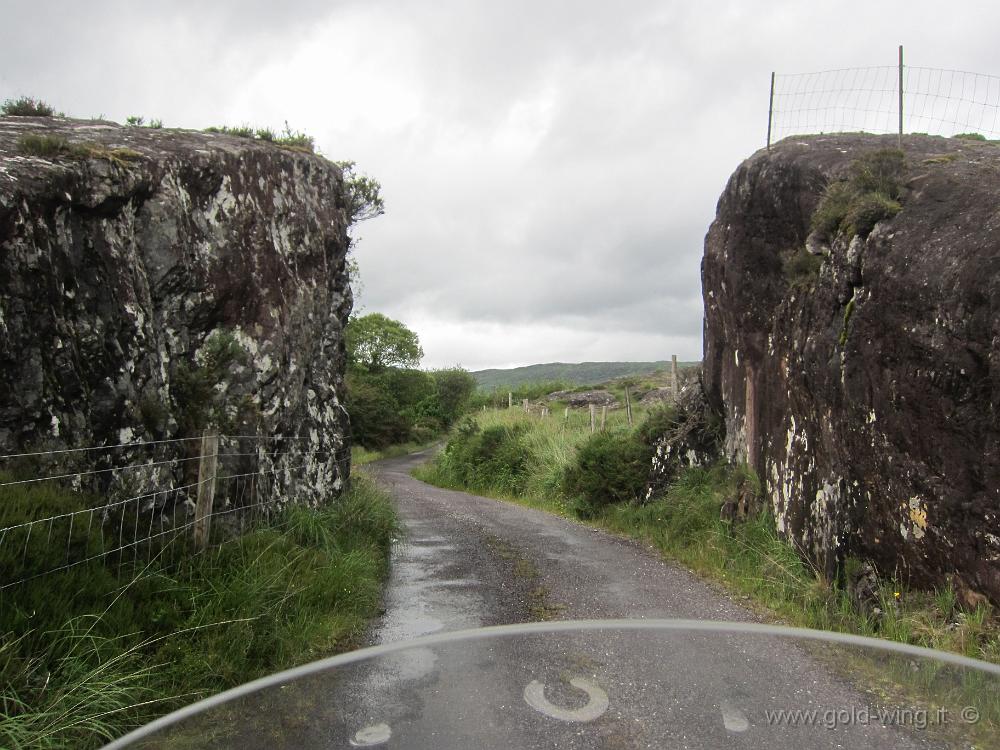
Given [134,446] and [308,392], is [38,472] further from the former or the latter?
[308,392]

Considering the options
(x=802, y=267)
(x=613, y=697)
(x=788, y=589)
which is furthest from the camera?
(x=802, y=267)

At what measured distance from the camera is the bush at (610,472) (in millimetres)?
13250

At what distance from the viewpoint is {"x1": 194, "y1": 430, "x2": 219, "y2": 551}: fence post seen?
568cm

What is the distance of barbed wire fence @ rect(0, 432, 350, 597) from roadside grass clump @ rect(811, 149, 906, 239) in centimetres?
607

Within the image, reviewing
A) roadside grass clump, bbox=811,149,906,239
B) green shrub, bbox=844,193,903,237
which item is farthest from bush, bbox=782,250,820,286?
green shrub, bbox=844,193,903,237

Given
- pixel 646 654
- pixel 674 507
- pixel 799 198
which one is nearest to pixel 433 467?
pixel 674 507

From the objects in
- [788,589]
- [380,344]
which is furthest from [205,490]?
[380,344]

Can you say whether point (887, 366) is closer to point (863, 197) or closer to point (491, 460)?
point (863, 197)

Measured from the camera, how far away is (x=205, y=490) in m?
5.78

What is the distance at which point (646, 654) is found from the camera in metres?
1.86

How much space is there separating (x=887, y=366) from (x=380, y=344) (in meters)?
54.3

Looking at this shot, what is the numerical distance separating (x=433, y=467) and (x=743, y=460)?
1851cm

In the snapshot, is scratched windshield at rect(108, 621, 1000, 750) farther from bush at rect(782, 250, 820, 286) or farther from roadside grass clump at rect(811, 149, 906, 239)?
bush at rect(782, 250, 820, 286)

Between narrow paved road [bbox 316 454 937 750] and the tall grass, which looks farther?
the tall grass
